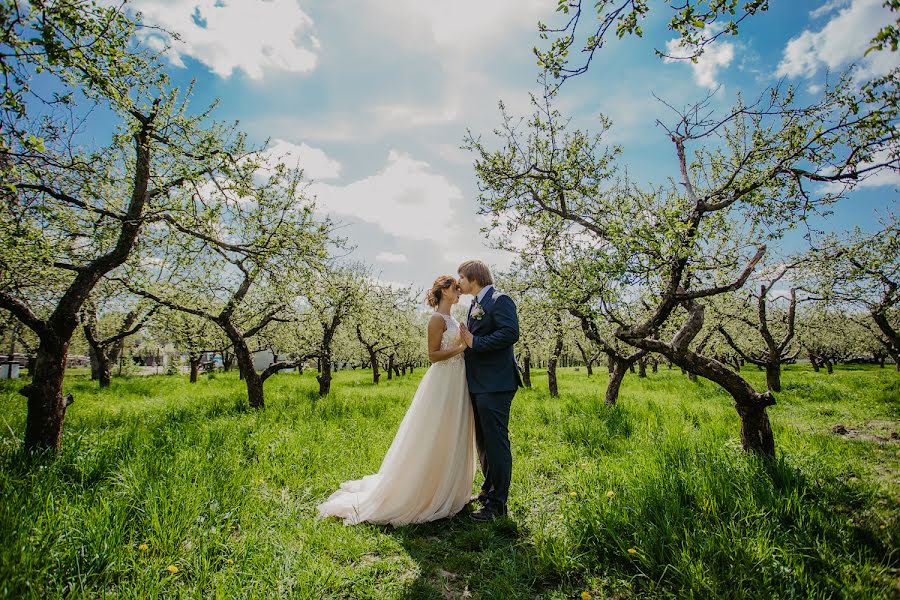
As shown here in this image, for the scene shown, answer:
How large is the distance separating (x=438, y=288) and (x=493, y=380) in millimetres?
1457

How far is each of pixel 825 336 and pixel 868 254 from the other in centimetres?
3619

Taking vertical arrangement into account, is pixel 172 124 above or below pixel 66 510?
above

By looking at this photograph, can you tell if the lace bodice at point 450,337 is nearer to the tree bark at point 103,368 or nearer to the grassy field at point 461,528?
the grassy field at point 461,528

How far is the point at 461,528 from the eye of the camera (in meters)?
4.45

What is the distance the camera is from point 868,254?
12.7 metres

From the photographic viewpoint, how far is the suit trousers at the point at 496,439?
183 inches

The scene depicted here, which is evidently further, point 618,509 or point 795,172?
point 795,172

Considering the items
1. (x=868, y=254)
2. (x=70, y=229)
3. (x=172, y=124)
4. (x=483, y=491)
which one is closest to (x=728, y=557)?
(x=483, y=491)

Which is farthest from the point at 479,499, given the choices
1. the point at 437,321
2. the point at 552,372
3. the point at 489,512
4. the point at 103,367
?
the point at 103,367

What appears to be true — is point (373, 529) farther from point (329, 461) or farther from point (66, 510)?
point (66, 510)

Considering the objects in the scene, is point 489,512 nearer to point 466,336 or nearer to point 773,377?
point 466,336

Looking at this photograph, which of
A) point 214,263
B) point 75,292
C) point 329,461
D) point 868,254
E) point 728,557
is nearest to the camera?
point 728,557

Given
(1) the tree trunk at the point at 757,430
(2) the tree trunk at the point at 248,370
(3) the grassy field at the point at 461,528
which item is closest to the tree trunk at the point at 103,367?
(2) the tree trunk at the point at 248,370

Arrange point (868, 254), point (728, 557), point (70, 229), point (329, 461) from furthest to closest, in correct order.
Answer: point (868, 254)
point (70, 229)
point (329, 461)
point (728, 557)
